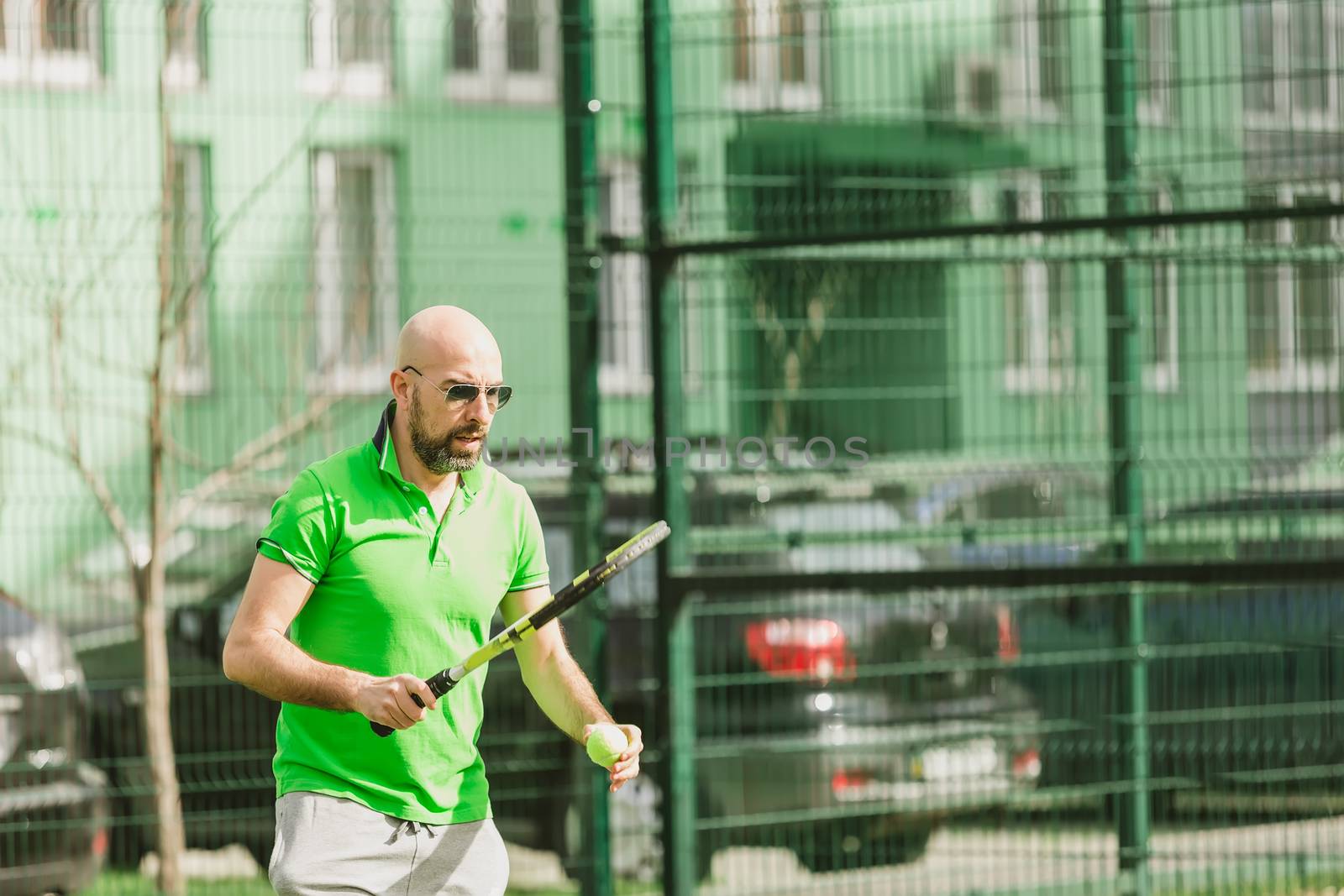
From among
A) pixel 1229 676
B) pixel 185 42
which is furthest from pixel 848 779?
pixel 185 42

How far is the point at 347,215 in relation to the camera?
291 inches

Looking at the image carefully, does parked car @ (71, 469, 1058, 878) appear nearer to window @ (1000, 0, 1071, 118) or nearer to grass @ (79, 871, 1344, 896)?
grass @ (79, 871, 1344, 896)

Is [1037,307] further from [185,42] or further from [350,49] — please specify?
[185,42]

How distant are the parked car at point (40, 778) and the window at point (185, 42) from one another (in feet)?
6.77

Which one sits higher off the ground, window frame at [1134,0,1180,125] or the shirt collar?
window frame at [1134,0,1180,125]

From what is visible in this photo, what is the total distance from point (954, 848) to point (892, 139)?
107 inches

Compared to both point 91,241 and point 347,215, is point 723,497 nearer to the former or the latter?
point 347,215

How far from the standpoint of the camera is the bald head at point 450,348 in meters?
4.23

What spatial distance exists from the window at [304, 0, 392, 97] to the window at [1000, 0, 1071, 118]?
2.42 m

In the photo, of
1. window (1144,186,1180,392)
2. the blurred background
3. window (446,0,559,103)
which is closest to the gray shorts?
the blurred background

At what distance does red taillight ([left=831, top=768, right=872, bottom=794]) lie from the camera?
745cm

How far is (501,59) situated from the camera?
7.55 meters

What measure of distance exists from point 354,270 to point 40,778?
7.36 ft

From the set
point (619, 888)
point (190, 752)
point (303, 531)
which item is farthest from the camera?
point (619, 888)
